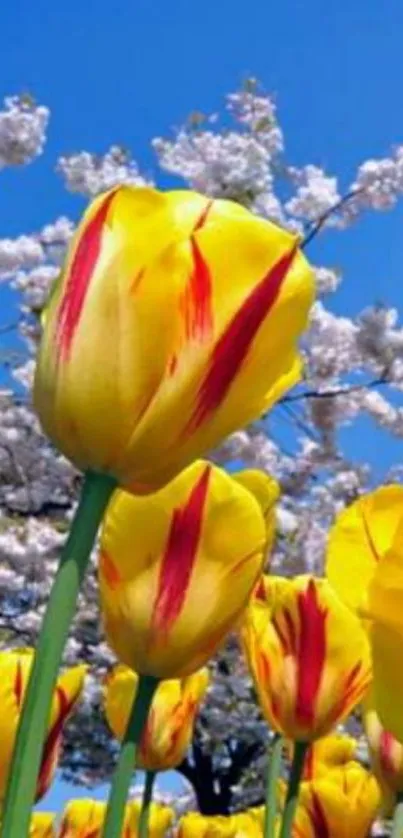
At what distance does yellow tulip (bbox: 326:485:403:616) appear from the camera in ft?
2.43

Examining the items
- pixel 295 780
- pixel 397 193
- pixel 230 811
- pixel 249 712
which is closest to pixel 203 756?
pixel 230 811

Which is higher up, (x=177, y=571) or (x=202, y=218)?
(x=202, y=218)

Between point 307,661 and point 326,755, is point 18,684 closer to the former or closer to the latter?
point 307,661

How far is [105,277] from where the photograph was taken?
836 mm

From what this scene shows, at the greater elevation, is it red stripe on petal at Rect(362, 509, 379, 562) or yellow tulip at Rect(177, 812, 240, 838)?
yellow tulip at Rect(177, 812, 240, 838)

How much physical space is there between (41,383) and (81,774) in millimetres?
12409

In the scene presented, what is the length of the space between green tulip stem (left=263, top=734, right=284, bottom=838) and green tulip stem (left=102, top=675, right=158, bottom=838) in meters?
0.37

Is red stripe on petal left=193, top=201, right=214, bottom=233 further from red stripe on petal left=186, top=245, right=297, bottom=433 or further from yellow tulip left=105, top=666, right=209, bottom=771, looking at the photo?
yellow tulip left=105, top=666, right=209, bottom=771

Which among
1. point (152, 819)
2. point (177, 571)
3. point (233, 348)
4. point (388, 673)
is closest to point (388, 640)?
point (388, 673)

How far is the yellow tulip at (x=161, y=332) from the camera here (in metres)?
0.81

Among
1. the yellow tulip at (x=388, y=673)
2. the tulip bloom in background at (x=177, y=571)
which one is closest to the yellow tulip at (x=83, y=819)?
the tulip bloom in background at (x=177, y=571)

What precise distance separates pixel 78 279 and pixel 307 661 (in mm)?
530

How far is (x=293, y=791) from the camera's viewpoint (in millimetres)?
1225

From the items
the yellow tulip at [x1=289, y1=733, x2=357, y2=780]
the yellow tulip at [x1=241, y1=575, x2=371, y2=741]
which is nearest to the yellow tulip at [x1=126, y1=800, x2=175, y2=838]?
the yellow tulip at [x1=289, y1=733, x2=357, y2=780]
